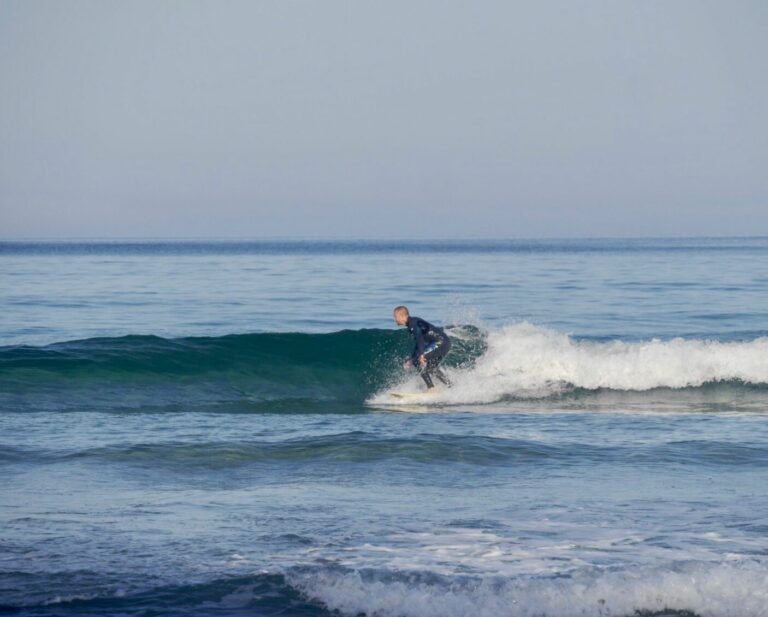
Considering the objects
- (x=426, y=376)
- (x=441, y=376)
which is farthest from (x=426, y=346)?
(x=441, y=376)

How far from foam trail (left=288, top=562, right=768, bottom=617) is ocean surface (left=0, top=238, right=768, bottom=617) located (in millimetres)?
16

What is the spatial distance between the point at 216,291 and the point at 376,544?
3344 cm

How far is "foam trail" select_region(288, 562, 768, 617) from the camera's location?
7.02 m

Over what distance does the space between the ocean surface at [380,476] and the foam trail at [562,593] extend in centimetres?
2

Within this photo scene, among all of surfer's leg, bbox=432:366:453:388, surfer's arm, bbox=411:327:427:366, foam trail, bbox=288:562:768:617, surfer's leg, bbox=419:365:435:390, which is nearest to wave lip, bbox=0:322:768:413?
surfer's leg, bbox=432:366:453:388

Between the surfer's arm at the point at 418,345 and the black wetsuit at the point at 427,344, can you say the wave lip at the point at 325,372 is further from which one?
the surfer's arm at the point at 418,345

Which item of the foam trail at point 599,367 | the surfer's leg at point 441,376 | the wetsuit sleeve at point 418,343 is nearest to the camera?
the wetsuit sleeve at point 418,343

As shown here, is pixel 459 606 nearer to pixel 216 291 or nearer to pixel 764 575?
pixel 764 575

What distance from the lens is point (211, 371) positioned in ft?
69.0

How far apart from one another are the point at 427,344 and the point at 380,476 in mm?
6611

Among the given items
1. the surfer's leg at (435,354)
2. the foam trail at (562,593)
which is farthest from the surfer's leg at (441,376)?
the foam trail at (562,593)

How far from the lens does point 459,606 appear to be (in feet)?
23.1

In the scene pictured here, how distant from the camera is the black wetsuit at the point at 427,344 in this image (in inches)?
687

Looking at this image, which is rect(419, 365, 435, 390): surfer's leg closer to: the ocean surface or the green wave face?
the ocean surface
